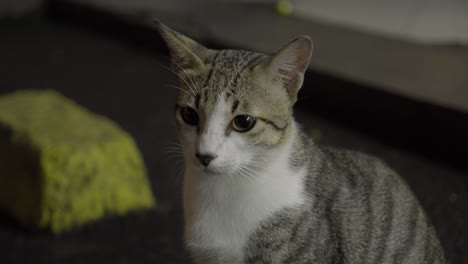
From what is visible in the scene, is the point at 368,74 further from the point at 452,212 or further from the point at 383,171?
the point at 383,171

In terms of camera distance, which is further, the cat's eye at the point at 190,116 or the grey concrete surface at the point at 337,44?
the grey concrete surface at the point at 337,44

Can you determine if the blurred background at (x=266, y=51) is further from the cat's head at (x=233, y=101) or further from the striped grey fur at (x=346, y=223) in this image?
the cat's head at (x=233, y=101)

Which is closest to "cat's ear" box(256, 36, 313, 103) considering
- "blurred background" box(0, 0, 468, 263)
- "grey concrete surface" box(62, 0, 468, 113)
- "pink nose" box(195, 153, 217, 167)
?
"pink nose" box(195, 153, 217, 167)

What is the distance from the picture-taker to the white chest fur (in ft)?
→ 4.18

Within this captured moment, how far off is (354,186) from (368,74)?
1.53 metres

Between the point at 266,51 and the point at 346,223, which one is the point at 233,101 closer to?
the point at 346,223

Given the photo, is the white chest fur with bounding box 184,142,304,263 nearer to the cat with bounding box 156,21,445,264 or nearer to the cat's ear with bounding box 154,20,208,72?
the cat with bounding box 156,21,445,264

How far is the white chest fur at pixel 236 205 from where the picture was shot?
50.2 inches

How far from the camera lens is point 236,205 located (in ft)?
4.22

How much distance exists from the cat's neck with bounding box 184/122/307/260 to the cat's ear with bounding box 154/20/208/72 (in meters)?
0.24

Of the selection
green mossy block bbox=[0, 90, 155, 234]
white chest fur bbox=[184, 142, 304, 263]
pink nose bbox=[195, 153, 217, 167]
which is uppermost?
pink nose bbox=[195, 153, 217, 167]

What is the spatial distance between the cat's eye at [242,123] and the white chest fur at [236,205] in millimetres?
120

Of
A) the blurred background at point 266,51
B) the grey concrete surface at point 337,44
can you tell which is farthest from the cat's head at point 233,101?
the grey concrete surface at point 337,44

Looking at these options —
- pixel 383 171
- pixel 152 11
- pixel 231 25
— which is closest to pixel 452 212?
pixel 383 171
